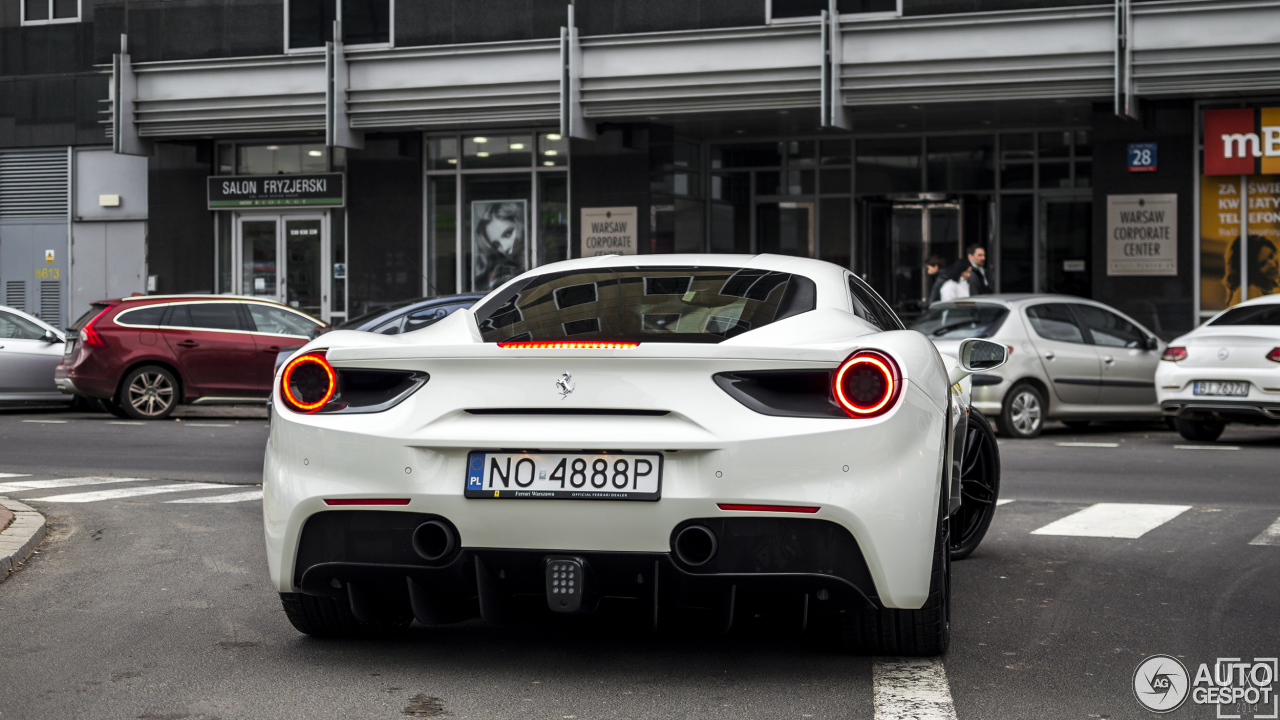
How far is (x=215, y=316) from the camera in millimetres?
17906

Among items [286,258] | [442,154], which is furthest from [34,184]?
[442,154]

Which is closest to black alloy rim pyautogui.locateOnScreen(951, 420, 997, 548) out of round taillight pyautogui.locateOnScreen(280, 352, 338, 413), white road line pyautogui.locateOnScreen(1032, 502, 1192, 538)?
white road line pyautogui.locateOnScreen(1032, 502, 1192, 538)

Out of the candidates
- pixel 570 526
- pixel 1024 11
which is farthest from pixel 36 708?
pixel 1024 11

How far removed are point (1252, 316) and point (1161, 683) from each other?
10.5 m

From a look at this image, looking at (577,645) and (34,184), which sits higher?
(34,184)

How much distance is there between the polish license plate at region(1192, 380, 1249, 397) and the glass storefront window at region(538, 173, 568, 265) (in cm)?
1177

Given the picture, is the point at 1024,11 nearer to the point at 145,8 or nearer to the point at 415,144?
the point at 415,144

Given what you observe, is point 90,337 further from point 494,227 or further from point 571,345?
point 571,345

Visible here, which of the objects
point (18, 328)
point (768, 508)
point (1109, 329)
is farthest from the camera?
point (18, 328)

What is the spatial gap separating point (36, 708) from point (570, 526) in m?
1.69

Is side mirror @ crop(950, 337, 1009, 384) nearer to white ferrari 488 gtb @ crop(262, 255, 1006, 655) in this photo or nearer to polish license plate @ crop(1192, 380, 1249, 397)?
white ferrari 488 gtb @ crop(262, 255, 1006, 655)

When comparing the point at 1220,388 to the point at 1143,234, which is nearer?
the point at 1220,388

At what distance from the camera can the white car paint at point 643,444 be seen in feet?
13.9
